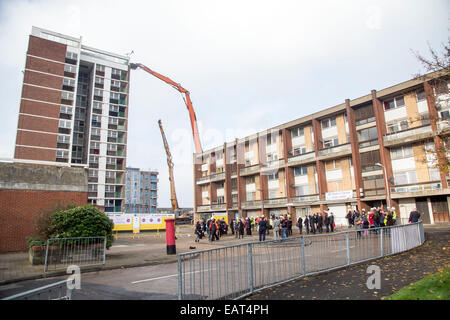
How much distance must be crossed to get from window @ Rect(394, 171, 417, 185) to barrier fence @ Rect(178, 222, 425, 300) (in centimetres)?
2403

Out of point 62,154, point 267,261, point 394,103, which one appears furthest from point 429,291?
point 62,154

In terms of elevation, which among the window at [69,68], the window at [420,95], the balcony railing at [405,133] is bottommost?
the balcony railing at [405,133]

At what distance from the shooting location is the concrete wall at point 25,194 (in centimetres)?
1631

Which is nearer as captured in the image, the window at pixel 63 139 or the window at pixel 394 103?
the window at pixel 394 103

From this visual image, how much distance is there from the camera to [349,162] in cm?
3578

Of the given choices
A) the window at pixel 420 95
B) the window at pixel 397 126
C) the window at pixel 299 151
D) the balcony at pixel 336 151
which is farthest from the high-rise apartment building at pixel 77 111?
the window at pixel 420 95

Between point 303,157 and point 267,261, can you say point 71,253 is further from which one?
point 303,157

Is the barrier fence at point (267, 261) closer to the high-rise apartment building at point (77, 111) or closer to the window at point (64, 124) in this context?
the high-rise apartment building at point (77, 111)

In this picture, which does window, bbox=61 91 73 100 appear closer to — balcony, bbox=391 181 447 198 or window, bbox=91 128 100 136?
window, bbox=91 128 100 136

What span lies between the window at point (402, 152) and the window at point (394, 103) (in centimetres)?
465

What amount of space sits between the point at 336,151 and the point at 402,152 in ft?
23.3

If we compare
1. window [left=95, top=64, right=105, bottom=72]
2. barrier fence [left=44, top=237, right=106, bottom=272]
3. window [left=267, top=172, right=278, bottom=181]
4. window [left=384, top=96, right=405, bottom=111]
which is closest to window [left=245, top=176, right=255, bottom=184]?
window [left=267, top=172, right=278, bottom=181]
